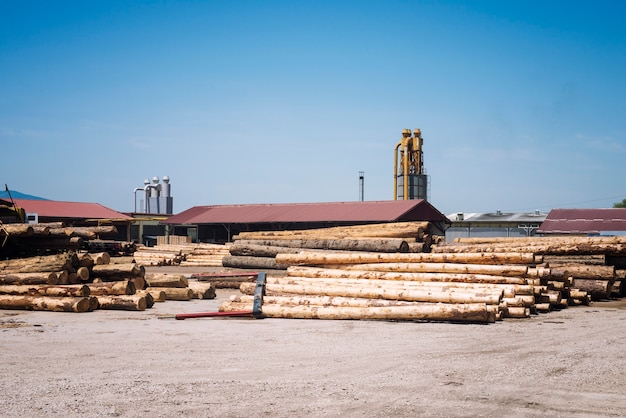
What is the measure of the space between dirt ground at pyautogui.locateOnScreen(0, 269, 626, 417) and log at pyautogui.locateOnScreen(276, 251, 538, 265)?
2186 mm

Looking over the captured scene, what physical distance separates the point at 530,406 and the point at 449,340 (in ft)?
13.2

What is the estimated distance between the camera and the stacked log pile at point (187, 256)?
106 ft

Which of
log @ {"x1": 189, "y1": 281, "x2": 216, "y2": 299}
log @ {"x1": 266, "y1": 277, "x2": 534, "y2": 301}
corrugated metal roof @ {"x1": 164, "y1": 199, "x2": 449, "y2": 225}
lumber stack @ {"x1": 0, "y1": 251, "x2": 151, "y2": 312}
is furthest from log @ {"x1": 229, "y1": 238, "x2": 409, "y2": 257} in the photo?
corrugated metal roof @ {"x1": 164, "y1": 199, "x2": 449, "y2": 225}

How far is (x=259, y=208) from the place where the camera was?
43.9 metres

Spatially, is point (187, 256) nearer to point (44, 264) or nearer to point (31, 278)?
point (44, 264)

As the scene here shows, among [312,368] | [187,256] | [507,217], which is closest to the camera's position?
[312,368]

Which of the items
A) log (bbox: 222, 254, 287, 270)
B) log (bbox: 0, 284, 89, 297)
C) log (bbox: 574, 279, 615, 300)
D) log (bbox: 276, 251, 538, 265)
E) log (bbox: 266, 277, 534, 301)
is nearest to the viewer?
log (bbox: 266, 277, 534, 301)

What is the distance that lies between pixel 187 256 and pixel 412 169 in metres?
23.5

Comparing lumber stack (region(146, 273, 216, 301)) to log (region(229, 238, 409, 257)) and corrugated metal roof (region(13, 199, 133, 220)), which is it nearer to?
log (region(229, 238, 409, 257))

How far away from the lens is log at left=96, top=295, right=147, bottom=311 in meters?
15.4

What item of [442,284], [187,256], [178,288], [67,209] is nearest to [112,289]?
[178,288]

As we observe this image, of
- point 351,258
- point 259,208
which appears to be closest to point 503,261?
point 351,258

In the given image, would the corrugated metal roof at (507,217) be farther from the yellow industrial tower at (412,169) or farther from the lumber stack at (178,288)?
the lumber stack at (178,288)

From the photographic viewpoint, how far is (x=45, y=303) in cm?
1523
